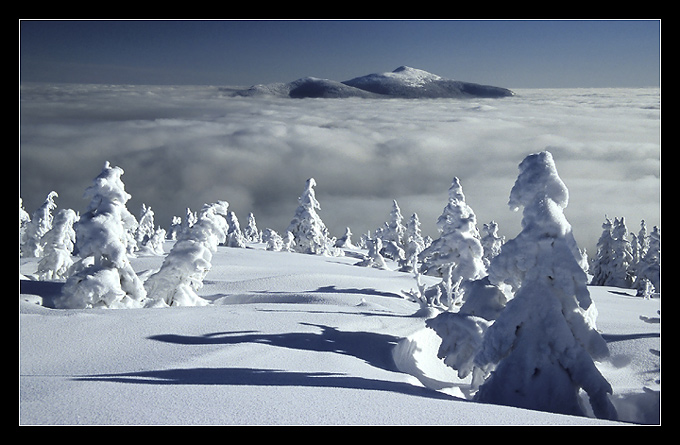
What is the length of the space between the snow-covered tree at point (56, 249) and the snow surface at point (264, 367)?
11.6m

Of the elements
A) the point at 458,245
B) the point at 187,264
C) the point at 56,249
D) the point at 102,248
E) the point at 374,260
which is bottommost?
the point at 374,260

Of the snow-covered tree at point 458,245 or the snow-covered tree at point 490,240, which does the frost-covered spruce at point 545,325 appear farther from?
the snow-covered tree at point 490,240

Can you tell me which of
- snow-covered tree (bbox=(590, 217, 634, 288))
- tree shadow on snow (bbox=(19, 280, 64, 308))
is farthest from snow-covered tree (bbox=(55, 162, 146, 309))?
snow-covered tree (bbox=(590, 217, 634, 288))

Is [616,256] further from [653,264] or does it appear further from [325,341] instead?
[325,341]

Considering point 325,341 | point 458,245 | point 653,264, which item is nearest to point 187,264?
point 325,341

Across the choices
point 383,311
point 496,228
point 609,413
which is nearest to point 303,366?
point 609,413

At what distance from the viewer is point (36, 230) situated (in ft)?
143

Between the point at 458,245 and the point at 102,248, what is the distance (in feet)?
67.4

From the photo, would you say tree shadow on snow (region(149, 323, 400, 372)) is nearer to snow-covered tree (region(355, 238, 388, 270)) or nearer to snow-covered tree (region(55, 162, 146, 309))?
snow-covered tree (region(55, 162, 146, 309))

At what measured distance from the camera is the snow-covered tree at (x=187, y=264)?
945 inches

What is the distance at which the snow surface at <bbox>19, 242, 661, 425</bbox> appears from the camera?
7.68 metres

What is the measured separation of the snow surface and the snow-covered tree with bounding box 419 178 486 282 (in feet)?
22.9

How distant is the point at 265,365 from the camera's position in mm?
12289

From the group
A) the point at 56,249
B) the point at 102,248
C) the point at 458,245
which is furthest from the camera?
the point at 56,249
